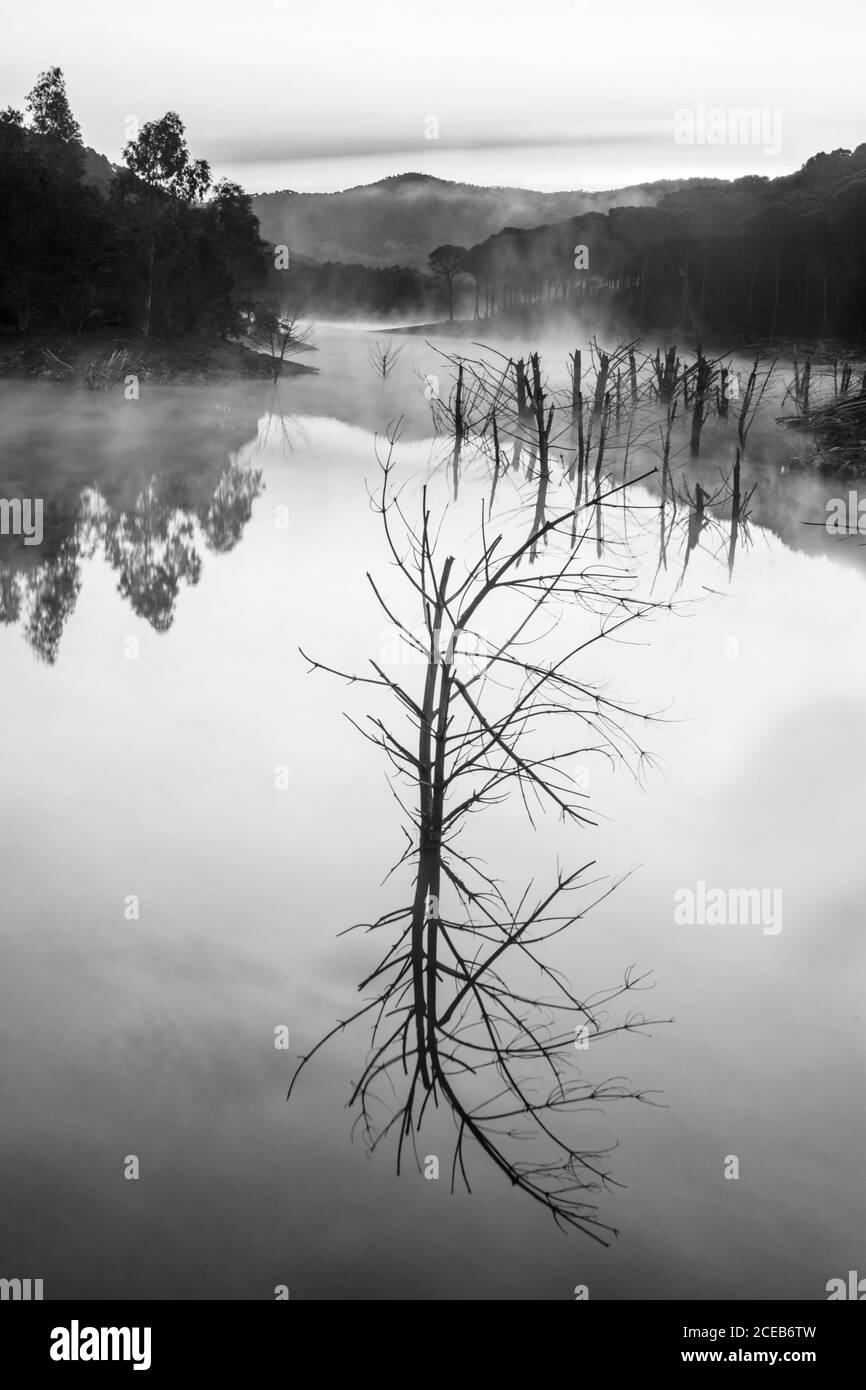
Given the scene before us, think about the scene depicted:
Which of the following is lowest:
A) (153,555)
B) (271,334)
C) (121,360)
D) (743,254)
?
(153,555)

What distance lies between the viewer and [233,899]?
34.8ft

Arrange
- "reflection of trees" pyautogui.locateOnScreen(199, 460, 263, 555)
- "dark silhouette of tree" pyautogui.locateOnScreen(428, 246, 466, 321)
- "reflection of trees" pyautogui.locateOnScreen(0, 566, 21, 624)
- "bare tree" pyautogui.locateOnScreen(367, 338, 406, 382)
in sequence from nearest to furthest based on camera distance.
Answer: "reflection of trees" pyautogui.locateOnScreen(0, 566, 21, 624) < "reflection of trees" pyautogui.locateOnScreen(199, 460, 263, 555) < "bare tree" pyautogui.locateOnScreen(367, 338, 406, 382) < "dark silhouette of tree" pyautogui.locateOnScreen(428, 246, 466, 321)

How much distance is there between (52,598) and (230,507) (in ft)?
36.6

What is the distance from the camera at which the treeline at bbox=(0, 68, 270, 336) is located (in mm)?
53031

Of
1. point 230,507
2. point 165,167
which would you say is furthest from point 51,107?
point 230,507

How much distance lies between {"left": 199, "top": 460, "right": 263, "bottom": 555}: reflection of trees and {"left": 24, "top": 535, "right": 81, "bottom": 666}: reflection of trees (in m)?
3.30

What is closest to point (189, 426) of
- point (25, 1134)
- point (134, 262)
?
point (134, 262)

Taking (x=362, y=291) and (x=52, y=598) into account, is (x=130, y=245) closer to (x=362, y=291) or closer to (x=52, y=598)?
(x=52, y=598)

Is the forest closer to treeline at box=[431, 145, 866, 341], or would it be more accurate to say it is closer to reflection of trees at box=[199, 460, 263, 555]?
treeline at box=[431, 145, 866, 341]

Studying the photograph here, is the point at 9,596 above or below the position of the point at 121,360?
below

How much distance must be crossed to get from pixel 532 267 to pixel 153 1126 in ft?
292

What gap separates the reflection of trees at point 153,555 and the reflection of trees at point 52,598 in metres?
0.86

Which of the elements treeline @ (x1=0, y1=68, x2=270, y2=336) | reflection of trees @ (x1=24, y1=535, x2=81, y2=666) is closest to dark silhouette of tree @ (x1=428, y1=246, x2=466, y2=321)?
treeline @ (x1=0, y1=68, x2=270, y2=336)

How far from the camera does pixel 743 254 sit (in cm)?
6481
